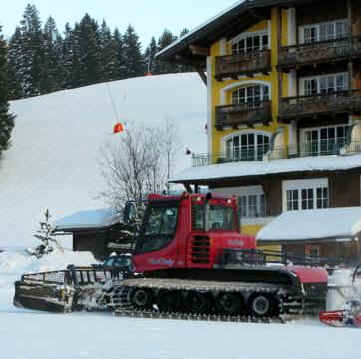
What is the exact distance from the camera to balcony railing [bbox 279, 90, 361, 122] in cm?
4203

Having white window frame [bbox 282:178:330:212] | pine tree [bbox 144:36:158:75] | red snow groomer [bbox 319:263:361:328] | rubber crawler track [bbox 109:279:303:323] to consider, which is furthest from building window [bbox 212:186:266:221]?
pine tree [bbox 144:36:158:75]

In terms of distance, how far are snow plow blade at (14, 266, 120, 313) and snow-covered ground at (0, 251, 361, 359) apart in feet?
2.53

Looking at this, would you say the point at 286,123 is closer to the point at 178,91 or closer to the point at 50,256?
the point at 50,256

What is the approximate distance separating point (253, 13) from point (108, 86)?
6235 centimetres

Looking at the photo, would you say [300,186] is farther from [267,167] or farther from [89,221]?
[89,221]

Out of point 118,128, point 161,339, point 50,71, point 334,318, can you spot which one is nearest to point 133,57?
point 50,71

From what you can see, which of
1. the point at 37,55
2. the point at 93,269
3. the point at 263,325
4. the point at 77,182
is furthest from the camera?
the point at 37,55

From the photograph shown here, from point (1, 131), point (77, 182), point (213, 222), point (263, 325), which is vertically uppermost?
point (1, 131)

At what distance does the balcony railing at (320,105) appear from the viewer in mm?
42031

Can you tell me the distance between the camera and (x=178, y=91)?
101750 mm


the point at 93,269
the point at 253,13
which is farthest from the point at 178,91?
the point at 93,269

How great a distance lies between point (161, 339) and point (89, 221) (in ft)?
130

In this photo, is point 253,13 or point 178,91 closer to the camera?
point 253,13

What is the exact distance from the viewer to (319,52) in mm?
43094
